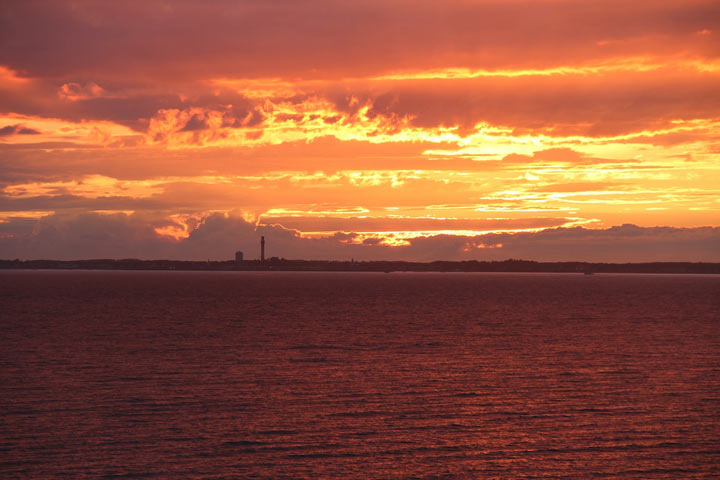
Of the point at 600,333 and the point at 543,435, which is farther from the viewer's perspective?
the point at 600,333

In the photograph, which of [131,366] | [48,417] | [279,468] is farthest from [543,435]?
[131,366]

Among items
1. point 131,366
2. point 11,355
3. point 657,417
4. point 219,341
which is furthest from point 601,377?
point 11,355

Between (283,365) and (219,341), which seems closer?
(283,365)

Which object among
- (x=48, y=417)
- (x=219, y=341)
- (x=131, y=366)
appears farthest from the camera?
(x=219, y=341)

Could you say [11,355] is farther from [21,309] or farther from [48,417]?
[21,309]

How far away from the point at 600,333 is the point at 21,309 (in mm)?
82137

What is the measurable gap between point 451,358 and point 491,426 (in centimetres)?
2230

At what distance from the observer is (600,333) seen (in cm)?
7775

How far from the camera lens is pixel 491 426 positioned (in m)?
33.8

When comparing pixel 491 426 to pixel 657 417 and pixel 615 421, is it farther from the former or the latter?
pixel 657 417

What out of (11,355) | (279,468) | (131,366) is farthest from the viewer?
(11,355)

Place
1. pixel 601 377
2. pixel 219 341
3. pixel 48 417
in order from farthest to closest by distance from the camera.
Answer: pixel 219 341
pixel 601 377
pixel 48 417

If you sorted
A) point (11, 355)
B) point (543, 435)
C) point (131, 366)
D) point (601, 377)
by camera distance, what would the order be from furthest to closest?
1. point (11, 355)
2. point (131, 366)
3. point (601, 377)
4. point (543, 435)

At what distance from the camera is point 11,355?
55938mm
